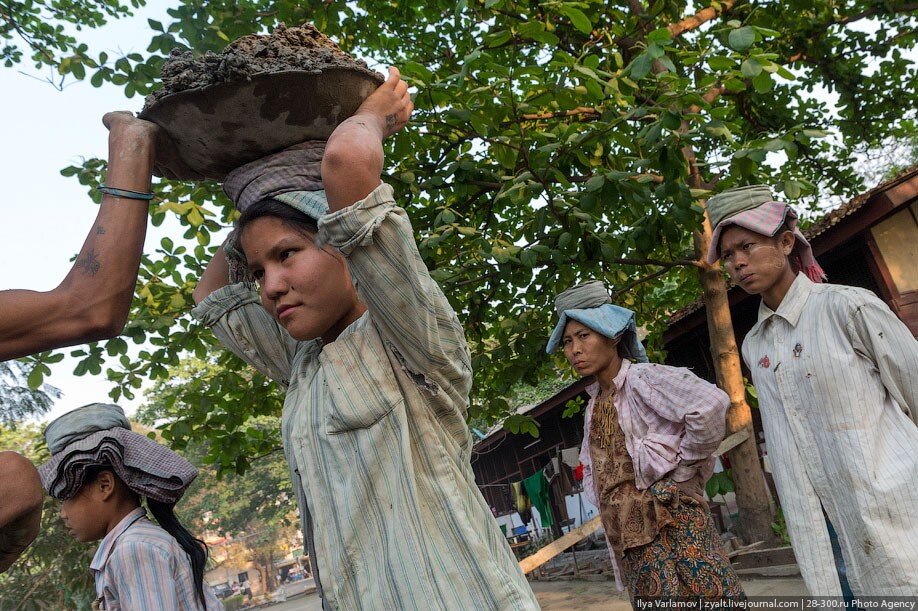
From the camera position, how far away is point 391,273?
1257 mm

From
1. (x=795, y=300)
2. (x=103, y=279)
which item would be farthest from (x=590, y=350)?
(x=103, y=279)

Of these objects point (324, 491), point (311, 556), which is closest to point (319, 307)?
point (324, 491)

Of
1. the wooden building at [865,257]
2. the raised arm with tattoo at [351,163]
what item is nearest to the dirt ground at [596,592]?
the wooden building at [865,257]

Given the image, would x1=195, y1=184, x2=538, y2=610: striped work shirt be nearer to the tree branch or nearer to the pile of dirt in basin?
the pile of dirt in basin

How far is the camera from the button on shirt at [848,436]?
7.57 feet

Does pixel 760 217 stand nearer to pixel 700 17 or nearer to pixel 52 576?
pixel 700 17

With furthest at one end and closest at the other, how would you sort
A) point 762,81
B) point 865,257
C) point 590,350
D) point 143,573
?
point 865,257 < point 590,350 < point 762,81 < point 143,573

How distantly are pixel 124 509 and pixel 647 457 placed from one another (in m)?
2.15

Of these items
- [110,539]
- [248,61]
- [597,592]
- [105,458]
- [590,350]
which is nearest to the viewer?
[248,61]

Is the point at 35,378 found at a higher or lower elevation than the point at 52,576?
higher

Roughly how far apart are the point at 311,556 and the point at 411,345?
51 centimetres

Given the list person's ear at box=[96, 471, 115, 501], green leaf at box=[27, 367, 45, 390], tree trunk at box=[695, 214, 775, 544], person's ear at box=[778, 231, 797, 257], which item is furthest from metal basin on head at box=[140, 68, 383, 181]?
tree trunk at box=[695, 214, 775, 544]

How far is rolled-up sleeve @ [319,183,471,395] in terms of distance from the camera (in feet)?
4.05

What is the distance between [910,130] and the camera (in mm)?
8664
